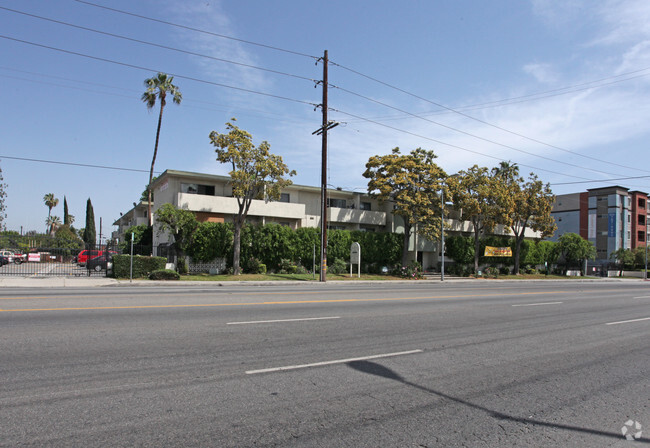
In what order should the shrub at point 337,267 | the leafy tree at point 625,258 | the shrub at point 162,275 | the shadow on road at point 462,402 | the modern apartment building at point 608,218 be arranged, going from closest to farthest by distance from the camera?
1. the shadow on road at point 462,402
2. the shrub at point 162,275
3. the shrub at point 337,267
4. the leafy tree at point 625,258
5. the modern apartment building at point 608,218

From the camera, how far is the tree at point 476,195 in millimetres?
39531

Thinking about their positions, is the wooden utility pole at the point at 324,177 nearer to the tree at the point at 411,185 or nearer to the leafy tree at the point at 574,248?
the tree at the point at 411,185

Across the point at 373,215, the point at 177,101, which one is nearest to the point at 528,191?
the point at 373,215

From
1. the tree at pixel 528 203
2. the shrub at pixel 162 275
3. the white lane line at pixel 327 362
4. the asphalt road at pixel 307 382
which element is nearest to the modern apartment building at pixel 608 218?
the tree at pixel 528 203

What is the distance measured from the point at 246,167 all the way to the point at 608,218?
7258 cm

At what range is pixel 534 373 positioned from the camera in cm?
627

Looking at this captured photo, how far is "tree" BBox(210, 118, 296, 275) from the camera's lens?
89.6 feet

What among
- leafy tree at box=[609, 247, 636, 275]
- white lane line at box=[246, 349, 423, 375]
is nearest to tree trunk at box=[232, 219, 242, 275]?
white lane line at box=[246, 349, 423, 375]

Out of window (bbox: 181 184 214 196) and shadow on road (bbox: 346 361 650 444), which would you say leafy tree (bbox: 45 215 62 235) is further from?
shadow on road (bbox: 346 361 650 444)

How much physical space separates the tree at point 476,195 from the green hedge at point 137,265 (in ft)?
83.0

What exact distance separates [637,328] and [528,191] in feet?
122

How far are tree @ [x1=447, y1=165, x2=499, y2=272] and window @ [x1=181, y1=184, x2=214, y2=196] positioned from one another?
67.5 feet

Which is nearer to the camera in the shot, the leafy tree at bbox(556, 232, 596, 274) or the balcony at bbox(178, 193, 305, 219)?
the balcony at bbox(178, 193, 305, 219)

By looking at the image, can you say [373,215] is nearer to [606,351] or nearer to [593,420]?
[606,351]
